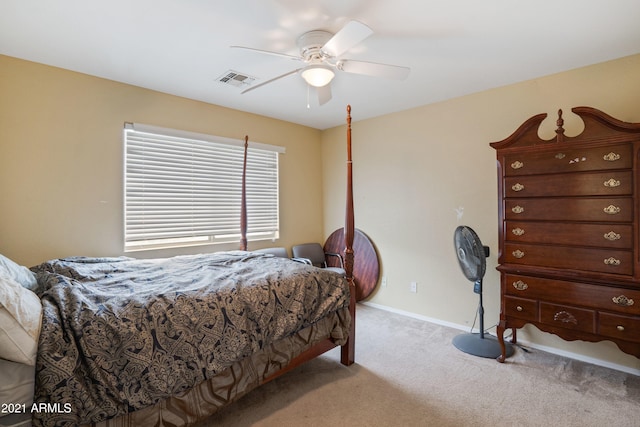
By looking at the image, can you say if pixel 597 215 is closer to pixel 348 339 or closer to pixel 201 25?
pixel 348 339

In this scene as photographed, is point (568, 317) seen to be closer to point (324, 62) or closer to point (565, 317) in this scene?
point (565, 317)

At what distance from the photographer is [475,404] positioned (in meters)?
2.02

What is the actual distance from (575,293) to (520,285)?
13.0 inches

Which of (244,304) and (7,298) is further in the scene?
(244,304)

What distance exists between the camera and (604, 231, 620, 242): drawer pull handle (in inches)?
82.8

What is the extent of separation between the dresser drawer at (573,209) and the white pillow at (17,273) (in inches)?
125

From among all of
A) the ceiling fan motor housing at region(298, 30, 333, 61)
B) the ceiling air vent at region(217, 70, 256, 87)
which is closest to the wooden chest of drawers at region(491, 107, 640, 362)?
the ceiling fan motor housing at region(298, 30, 333, 61)

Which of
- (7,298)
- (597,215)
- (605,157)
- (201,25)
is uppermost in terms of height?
(201,25)

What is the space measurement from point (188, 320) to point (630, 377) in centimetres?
311

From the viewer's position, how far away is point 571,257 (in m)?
2.26

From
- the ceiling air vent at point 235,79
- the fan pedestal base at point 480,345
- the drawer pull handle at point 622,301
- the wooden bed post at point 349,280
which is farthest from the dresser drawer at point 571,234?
the ceiling air vent at point 235,79

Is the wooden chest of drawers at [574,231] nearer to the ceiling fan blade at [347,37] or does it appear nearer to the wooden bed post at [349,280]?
the wooden bed post at [349,280]

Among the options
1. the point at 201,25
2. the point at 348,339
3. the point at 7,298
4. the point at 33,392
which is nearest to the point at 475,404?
the point at 348,339

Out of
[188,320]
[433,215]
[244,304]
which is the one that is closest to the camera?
[188,320]
